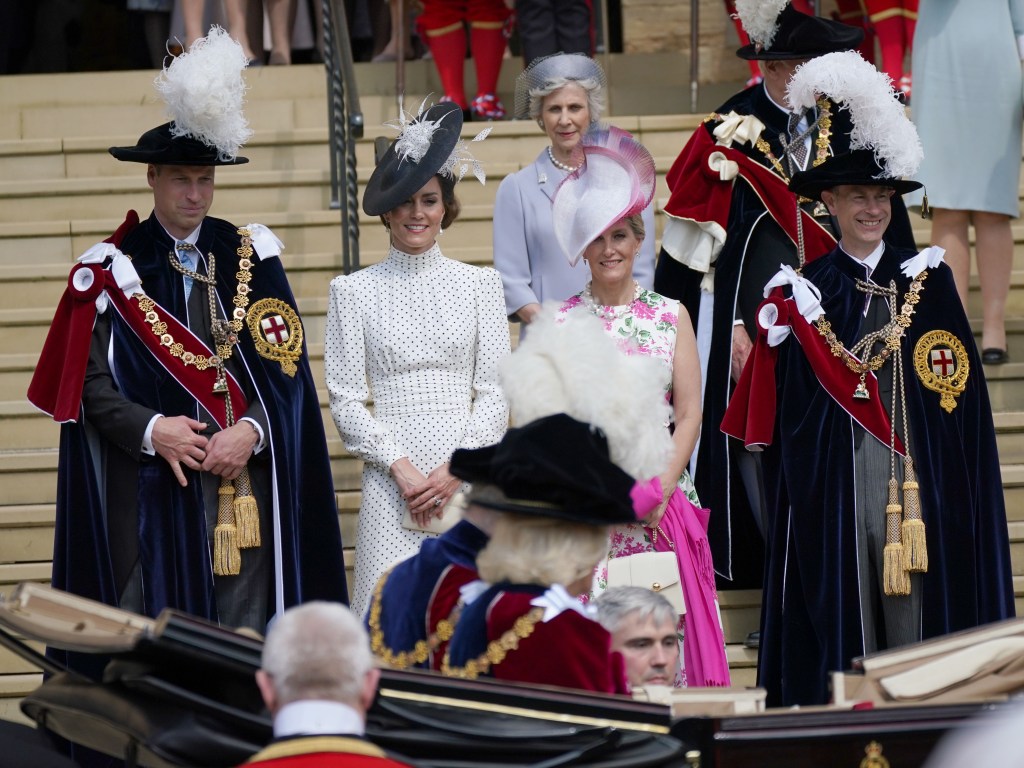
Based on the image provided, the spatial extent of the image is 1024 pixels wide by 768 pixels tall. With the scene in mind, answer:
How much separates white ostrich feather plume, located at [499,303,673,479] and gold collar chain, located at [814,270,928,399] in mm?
1742

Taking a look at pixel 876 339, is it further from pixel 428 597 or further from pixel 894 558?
pixel 428 597

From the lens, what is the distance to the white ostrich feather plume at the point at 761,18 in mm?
7000

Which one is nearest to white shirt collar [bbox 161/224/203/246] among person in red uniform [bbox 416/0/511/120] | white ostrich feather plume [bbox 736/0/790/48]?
white ostrich feather plume [bbox 736/0/790/48]

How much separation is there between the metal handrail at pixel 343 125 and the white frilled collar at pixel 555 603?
424 centimetres

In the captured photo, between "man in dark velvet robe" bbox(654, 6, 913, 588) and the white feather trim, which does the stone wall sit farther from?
the white feather trim

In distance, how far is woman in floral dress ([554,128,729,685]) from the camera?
19.2 ft

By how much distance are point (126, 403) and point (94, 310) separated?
336 mm

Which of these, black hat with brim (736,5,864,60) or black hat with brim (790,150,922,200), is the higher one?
black hat with brim (736,5,864,60)

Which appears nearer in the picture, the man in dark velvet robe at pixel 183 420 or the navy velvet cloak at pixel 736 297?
the man in dark velvet robe at pixel 183 420

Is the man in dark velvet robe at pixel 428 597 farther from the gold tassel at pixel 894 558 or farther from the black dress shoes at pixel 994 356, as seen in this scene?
the black dress shoes at pixel 994 356

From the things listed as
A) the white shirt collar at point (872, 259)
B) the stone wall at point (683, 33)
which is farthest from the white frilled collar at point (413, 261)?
the stone wall at point (683, 33)

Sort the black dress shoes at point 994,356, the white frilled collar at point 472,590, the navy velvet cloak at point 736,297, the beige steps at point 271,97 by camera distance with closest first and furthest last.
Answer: the white frilled collar at point 472,590 < the navy velvet cloak at point 736,297 < the black dress shoes at point 994,356 < the beige steps at point 271,97

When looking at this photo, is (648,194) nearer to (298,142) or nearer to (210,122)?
(210,122)

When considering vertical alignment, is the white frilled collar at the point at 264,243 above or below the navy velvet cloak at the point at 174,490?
above
